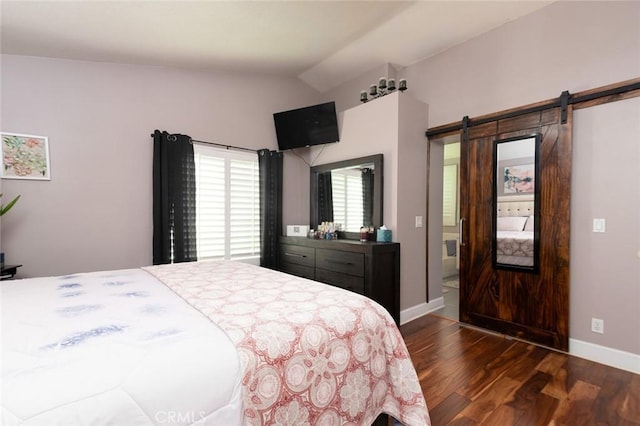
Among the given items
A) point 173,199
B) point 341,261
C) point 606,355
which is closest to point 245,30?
point 173,199

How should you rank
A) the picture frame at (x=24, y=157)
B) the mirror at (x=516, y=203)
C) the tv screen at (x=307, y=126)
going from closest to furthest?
the picture frame at (x=24, y=157) < the mirror at (x=516, y=203) < the tv screen at (x=307, y=126)

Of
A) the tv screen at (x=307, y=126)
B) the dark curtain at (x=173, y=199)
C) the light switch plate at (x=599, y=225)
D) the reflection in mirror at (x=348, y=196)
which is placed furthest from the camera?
the tv screen at (x=307, y=126)

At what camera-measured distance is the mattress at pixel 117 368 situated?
0.71m

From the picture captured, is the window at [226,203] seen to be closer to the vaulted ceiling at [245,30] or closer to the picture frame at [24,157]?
the vaulted ceiling at [245,30]

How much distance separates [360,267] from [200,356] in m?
2.33

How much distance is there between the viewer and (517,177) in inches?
113

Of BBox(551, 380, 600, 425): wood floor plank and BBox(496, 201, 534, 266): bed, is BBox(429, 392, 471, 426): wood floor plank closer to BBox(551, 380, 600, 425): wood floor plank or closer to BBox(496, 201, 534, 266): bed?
BBox(551, 380, 600, 425): wood floor plank

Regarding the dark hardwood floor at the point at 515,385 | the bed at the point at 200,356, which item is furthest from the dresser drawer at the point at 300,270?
the bed at the point at 200,356

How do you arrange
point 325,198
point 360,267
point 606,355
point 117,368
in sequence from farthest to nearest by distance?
1. point 325,198
2. point 360,267
3. point 606,355
4. point 117,368

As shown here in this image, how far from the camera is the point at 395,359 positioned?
4.59 ft

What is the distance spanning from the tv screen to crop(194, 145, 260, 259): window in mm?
530

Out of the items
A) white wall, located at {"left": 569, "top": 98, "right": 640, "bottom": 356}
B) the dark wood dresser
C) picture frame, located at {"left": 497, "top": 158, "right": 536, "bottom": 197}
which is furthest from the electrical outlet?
the dark wood dresser

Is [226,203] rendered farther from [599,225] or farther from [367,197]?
[599,225]

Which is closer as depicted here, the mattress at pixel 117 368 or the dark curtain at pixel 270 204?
the mattress at pixel 117 368
